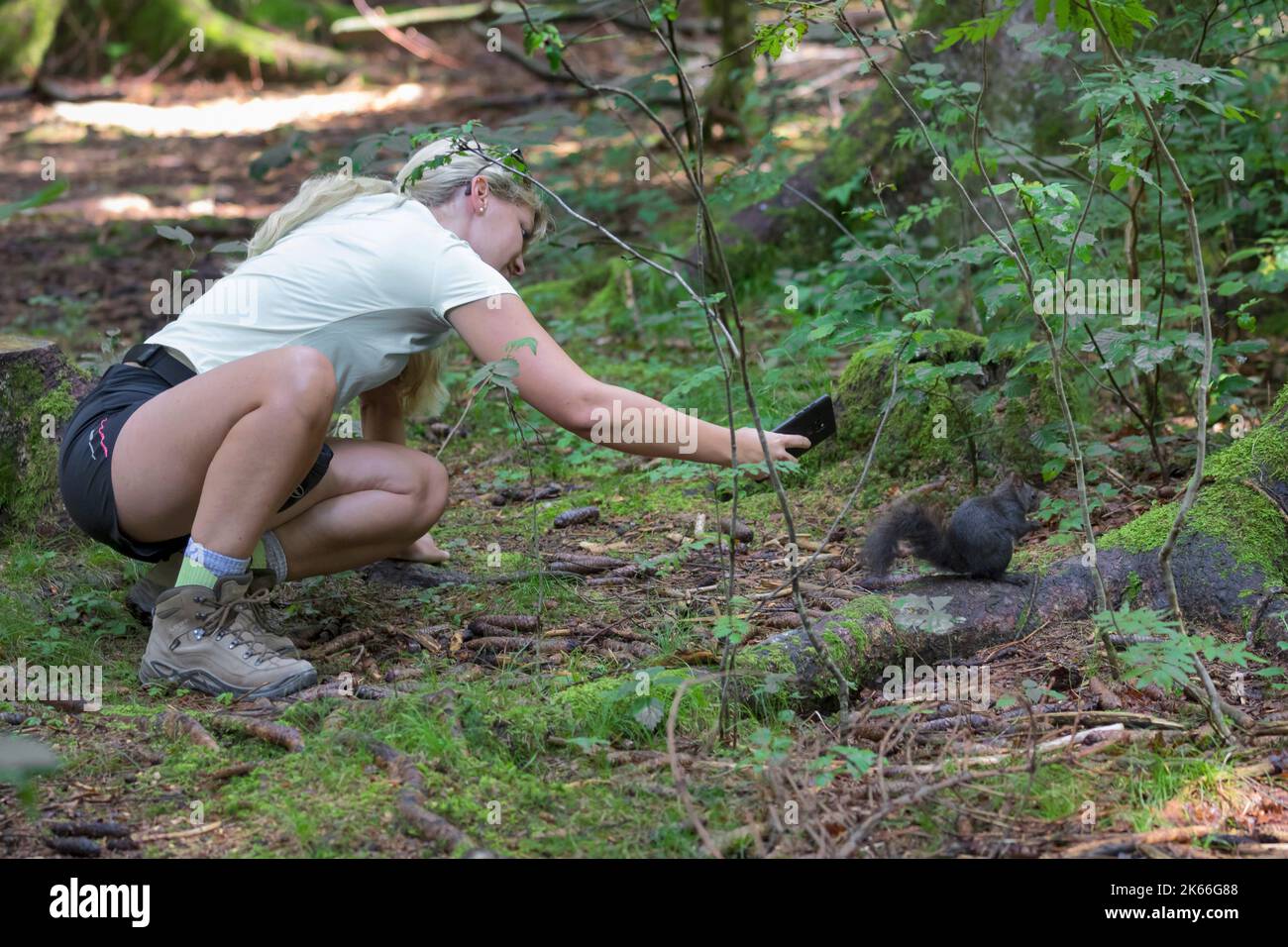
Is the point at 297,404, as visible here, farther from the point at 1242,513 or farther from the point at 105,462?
the point at 1242,513

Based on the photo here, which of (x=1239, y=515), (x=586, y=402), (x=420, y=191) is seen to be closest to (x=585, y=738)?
(x=586, y=402)

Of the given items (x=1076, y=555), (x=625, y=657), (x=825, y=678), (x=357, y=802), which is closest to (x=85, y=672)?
(x=357, y=802)

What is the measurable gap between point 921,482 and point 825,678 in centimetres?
147

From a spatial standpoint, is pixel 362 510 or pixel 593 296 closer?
pixel 362 510

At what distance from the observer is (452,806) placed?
7.17 feet

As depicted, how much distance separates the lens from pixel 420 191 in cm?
307

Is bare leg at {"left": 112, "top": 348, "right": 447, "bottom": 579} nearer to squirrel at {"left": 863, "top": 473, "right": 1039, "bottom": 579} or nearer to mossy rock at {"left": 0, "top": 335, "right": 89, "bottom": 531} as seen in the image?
mossy rock at {"left": 0, "top": 335, "right": 89, "bottom": 531}

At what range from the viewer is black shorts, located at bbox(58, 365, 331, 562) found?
2893 millimetres

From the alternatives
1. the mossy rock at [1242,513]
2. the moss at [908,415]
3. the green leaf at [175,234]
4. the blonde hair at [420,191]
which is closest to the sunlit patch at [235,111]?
the green leaf at [175,234]

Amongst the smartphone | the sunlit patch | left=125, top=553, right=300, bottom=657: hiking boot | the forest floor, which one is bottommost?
the forest floor

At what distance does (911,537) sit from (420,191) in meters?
1.57

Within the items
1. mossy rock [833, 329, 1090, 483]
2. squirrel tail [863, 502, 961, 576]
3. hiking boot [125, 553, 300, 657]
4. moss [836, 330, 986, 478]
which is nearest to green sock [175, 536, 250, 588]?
hiking boot [125, 553, 300, 657]

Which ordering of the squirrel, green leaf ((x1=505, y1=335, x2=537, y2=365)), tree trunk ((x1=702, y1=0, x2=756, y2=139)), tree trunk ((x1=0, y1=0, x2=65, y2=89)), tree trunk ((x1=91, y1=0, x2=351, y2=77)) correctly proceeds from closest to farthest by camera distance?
green leaf ((x1=505, y1=335, x2=537, y2=365)) → the squirrel → tree trunk ((x1=702, y1=0, x2=756, y2=139)) → tree trunk ((x1=0, y1=0, x2=65, y2=89)) → tree trunk ((x1=91, y1=0, x2=351, y2=77))
